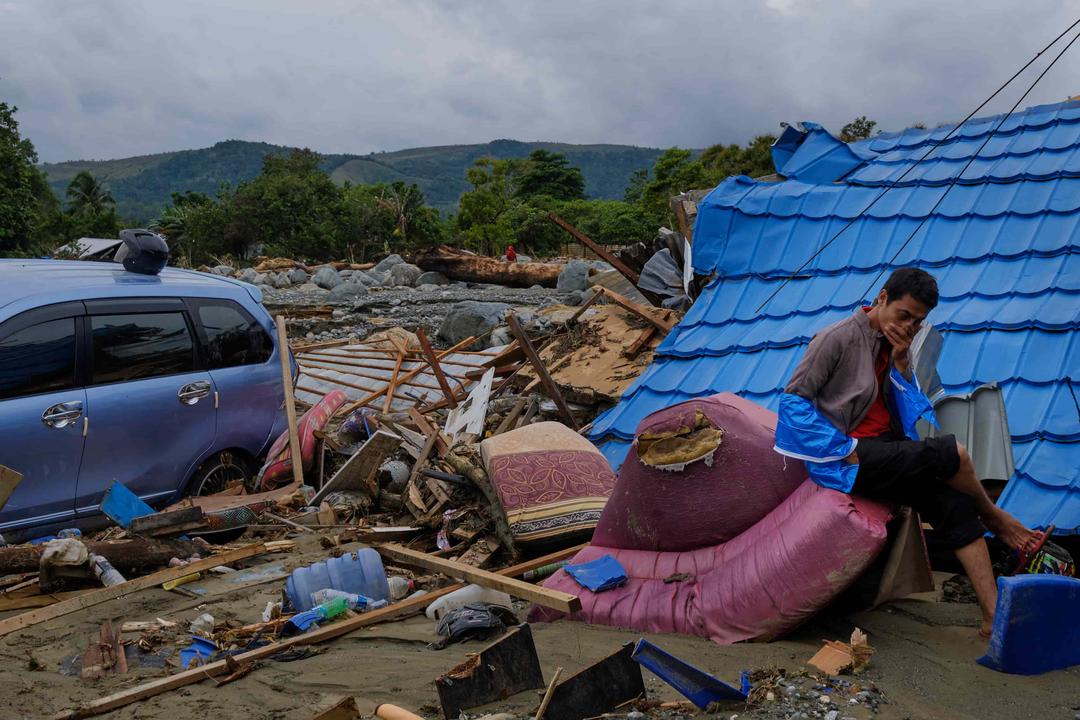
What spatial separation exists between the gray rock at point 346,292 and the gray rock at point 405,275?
6.63 ft

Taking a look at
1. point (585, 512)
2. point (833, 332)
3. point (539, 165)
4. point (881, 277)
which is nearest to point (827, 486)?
point (833, 332)

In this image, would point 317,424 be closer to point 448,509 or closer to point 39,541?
point 448,509

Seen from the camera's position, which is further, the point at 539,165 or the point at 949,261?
the point at 539,165

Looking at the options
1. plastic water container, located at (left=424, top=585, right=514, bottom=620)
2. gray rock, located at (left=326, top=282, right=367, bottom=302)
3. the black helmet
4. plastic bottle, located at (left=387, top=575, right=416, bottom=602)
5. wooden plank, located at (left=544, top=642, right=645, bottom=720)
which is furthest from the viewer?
gray rock, located at (left=326, top=282, right=367, bottom=302)

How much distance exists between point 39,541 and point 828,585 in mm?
4691

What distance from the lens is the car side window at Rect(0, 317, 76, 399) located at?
5590mm

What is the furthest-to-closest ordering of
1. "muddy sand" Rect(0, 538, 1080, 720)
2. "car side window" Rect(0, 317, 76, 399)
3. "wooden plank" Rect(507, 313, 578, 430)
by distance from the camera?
"wooden plank" Rect(507, 313, 578, 430)
"car side window" Rect(0, 317, 76, 399)
"muddy sand" Rect(0, 538, 1080, 720)

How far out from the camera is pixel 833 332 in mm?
3902

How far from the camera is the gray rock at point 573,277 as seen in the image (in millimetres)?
21484

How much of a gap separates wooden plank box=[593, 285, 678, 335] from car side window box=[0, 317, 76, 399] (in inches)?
201

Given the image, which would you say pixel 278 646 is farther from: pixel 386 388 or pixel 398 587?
pixel 386 388

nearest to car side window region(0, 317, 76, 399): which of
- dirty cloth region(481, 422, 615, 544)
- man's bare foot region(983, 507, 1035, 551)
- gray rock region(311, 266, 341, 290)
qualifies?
dirty cloth region(481, 422, 615, 544)

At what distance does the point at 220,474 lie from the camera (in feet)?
23.2

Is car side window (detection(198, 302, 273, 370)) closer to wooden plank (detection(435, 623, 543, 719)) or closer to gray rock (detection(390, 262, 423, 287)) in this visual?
wooden plank (detection(435, 623, 543, 719))
